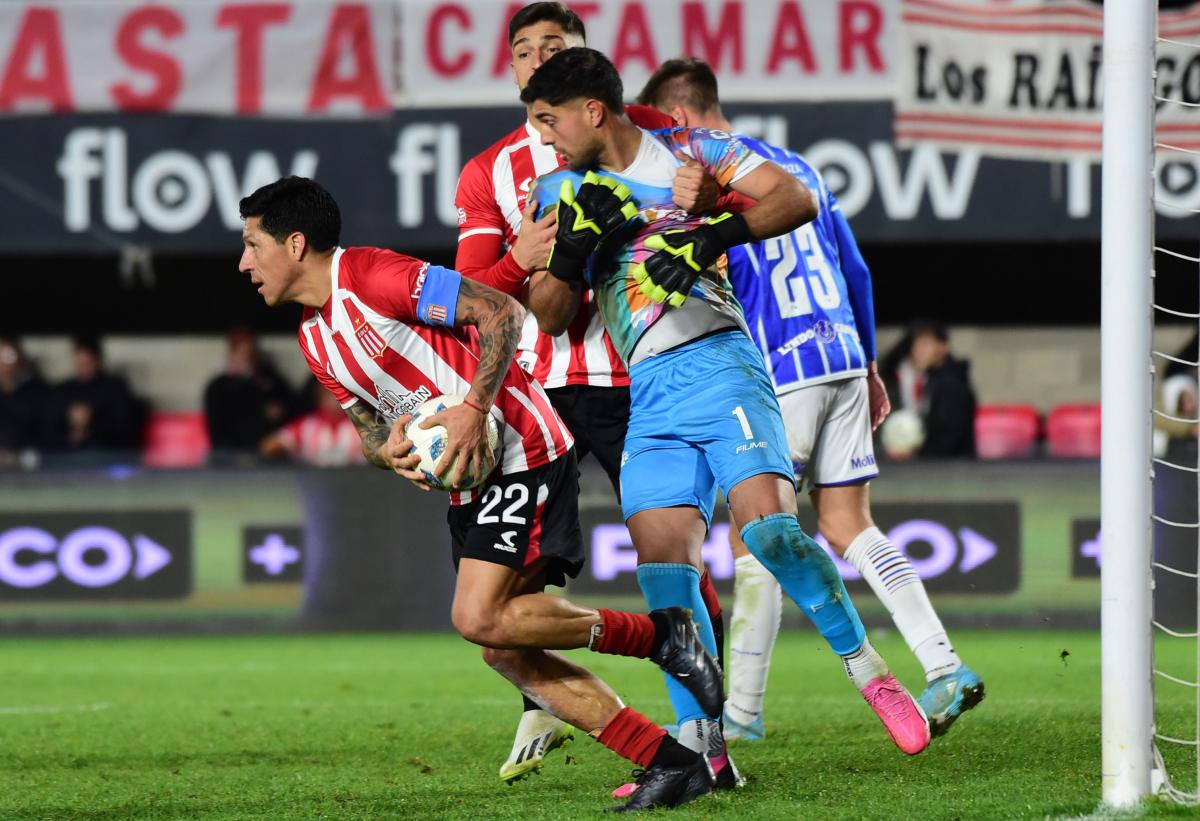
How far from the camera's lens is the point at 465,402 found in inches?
181

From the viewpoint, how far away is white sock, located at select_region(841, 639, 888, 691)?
4895mm

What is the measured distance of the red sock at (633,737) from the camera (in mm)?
4656

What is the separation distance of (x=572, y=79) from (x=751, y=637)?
6.81ft

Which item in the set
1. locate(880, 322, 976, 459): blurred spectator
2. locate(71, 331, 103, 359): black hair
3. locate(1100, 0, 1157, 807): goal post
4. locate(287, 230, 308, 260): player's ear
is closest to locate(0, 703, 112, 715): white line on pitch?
locate(287, 230, 308, 260): player's ear

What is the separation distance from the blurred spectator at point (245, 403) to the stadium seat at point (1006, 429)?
4768mm

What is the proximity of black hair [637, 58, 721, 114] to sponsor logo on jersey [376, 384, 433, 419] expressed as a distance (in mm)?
1667

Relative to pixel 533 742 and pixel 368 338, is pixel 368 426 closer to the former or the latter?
pixel 368 338

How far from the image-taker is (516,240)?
5.31 metres

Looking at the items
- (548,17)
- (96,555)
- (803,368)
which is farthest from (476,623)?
(96,555)

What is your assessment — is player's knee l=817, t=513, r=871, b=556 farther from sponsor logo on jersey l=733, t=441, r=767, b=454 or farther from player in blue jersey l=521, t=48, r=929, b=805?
sponsor logo on jersey l=733, t=441, r=767, b=454

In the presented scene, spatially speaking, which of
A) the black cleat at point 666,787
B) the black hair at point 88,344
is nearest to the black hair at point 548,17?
the black cleat at point 666,787

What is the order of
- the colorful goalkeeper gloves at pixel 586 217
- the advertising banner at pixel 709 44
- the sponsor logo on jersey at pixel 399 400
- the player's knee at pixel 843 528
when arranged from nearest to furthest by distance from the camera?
1. the colorful goalkeeper gloves at pixel 586 217
2. the sponsor logo on jersey at pixel 399 400
3. the player's knee at pixel 843 528
4. the advertising banner at pixel 709 44

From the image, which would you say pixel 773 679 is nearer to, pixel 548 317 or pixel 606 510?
pixel 606 510

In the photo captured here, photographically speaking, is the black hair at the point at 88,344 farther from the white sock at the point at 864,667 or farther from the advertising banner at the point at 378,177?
the white sock at the point at 864,667
